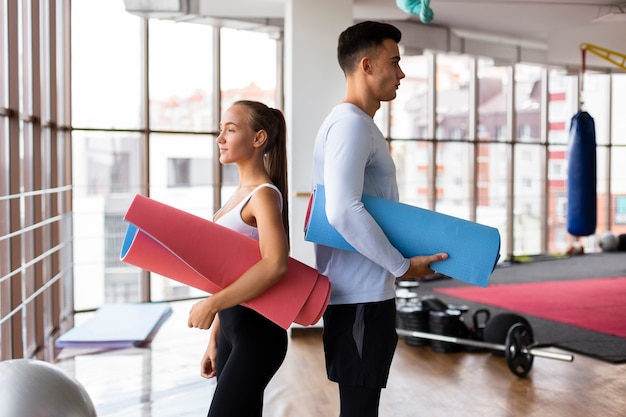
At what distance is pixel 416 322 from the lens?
15.5ft

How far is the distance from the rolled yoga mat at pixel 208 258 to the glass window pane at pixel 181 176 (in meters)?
5.29

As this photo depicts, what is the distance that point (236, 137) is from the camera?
1.71m

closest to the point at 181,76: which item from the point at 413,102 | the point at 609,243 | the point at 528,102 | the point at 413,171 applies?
the point at 413,102

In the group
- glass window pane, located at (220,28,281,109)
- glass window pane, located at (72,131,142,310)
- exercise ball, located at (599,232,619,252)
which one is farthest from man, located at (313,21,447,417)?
exercise ball, located at (599,232,619,252)

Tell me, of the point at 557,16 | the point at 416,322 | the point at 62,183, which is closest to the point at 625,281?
the point at 557,16

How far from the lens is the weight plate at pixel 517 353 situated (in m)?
3.98

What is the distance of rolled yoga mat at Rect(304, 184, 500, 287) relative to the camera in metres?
1.56

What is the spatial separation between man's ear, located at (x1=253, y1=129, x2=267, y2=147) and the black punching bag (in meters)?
5.82

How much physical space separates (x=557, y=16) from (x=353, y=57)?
7.05 m

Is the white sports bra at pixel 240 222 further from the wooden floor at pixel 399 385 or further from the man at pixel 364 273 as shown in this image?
the wooden floor at pixel 399 385

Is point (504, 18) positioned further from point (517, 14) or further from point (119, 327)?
point (119, 327)

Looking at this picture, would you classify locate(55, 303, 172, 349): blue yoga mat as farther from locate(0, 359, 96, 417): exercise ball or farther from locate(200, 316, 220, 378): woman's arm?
locate(200, 316, 220, 378): woman's arm

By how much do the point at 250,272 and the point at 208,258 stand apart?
9 centimetres

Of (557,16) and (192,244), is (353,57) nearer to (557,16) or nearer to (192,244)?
(192,244)
